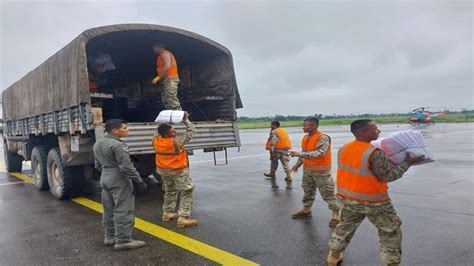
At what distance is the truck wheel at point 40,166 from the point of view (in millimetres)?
7836

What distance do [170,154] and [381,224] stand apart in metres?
2.88

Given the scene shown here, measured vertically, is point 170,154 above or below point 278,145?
above

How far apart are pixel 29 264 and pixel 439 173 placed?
28.2ft

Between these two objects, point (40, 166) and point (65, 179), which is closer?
point (65, 179)

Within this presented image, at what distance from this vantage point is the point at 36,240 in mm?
4754

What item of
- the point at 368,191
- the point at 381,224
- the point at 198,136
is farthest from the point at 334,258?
the point at 198,136

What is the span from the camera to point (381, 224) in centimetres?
326

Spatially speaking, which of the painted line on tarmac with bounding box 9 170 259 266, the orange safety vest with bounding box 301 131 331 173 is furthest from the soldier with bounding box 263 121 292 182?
the painted line on tarmac with bounding box 9 170 259 266

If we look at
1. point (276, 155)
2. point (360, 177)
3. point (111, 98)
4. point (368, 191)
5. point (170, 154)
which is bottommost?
point (276, 155)

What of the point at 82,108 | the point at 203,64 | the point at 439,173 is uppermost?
the point at 203,64

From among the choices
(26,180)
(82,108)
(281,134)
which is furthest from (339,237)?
(26,180)

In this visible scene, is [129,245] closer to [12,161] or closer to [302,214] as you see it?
[302,214]

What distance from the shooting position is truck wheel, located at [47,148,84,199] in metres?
6.90

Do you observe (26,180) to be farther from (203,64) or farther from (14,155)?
(203,64)
